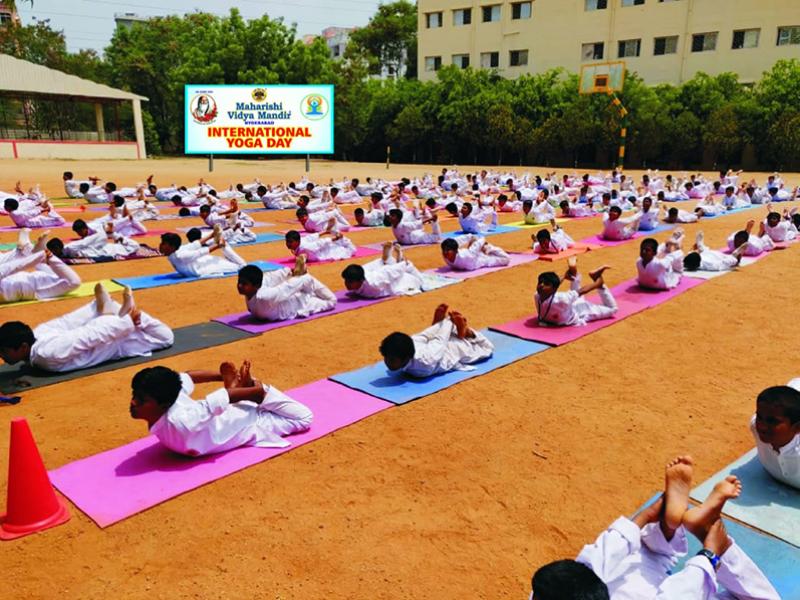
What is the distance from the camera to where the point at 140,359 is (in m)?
6.55

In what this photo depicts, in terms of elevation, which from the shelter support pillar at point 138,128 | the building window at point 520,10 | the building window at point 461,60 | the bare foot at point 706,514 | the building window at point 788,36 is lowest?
the bare foot at point 706,514

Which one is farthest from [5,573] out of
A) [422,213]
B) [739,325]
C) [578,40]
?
[578,40]

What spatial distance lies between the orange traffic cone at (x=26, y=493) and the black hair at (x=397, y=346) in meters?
2.71

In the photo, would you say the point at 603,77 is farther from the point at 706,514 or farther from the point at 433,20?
the point at 706,514

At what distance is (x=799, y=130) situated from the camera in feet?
103

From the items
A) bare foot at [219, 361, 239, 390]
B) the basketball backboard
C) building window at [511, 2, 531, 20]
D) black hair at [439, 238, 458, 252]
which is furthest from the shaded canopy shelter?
bare foot at [219, 361, 239, 390]

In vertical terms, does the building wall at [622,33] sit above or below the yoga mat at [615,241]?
above

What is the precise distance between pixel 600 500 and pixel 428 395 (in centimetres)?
195

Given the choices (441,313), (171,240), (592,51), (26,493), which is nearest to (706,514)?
(441,313)

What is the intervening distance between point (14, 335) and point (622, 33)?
41.1m

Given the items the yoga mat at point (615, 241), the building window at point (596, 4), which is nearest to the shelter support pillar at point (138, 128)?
the building window at point (596, 4)

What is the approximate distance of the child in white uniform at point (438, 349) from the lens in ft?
18.0

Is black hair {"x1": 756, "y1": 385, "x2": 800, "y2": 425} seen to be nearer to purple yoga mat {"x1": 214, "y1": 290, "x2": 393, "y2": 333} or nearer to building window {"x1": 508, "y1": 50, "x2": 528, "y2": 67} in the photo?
purple yoga mat {"x1": 214, "y1": 290, "x2": 393, "y2": 333}

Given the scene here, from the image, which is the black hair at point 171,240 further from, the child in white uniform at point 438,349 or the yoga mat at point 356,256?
the child in white uniform at point 438,349
